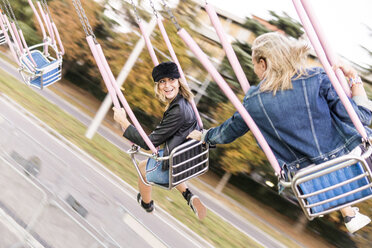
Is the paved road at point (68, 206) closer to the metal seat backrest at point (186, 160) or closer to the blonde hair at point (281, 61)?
the metal seat backrest at point (186, 160)

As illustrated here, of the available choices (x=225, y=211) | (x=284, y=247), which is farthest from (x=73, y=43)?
(x=284, y=247)

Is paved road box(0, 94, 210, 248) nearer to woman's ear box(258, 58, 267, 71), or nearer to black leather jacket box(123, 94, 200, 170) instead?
black leather jacket box(123, 94, 200, 170)

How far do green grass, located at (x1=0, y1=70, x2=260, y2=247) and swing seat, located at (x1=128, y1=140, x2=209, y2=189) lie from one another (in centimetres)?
255

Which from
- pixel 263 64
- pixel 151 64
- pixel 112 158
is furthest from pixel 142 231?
pixel 151 64

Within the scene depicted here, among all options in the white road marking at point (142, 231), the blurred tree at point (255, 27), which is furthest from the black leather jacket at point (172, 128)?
the blurred tree at point (255, 27)

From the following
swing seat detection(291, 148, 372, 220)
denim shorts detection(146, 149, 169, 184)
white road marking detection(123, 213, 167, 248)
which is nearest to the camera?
swing seat detection(291, 148, 372, 220)

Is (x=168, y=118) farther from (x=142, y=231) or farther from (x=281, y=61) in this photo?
(x=142, y=231)

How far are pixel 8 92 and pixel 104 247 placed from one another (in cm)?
578

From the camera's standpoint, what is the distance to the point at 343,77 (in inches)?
75.8

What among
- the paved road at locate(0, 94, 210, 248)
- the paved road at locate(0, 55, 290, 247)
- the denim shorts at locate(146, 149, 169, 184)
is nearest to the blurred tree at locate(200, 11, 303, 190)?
the paved road at locate(0, 55, 290, 247)

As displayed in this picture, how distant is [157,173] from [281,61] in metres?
1.29

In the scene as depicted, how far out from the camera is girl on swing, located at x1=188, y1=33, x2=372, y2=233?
1.99 meters

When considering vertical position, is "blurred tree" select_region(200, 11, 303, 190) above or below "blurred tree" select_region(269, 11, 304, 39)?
below

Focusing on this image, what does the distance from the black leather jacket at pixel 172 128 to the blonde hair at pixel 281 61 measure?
797mm
